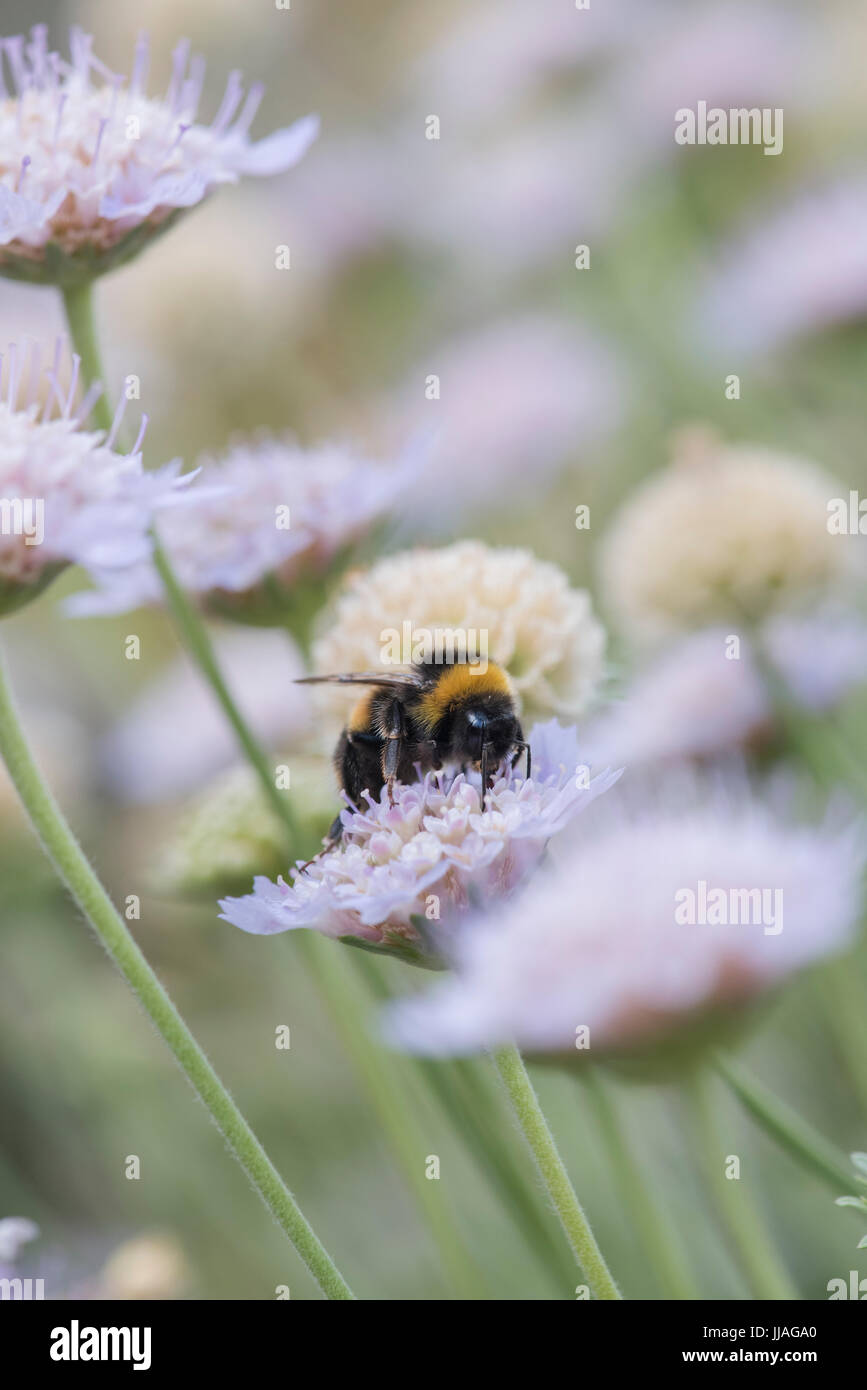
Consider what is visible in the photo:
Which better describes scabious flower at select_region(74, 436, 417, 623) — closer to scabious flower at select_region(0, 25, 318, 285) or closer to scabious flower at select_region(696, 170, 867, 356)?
scabious flower at select_region(0, 25, 318, 285)

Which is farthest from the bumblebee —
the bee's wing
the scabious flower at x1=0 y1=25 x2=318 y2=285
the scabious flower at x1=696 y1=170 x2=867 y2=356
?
the scabious flower at x1=696 y1=170 x2=867 y2=356

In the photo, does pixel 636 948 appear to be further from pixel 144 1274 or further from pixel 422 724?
pixel 144 1274

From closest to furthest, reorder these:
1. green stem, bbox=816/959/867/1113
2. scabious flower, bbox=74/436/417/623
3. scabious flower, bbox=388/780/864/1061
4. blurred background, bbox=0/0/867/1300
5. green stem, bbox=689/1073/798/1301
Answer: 1. scabious flower, bbox=388/780/864/1061
2. green stem, bbox=689/1073/798/1301
3. scabious flower, bbox=74/436/417/623
4. green stem, bbox=816/959/867/1113
5. blurred background, bbox=0/0/867/1300

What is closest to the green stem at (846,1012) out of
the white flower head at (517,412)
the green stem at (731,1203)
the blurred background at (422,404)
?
the blurred background at (422,404)

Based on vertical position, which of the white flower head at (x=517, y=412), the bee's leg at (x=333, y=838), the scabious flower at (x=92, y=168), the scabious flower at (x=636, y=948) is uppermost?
the white flower head at (x=517, y=412)

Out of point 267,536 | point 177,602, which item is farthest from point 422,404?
point 177,602

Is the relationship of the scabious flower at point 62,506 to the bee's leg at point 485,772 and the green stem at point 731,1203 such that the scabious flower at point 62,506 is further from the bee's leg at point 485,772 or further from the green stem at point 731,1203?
the green stem at point 731,1203
